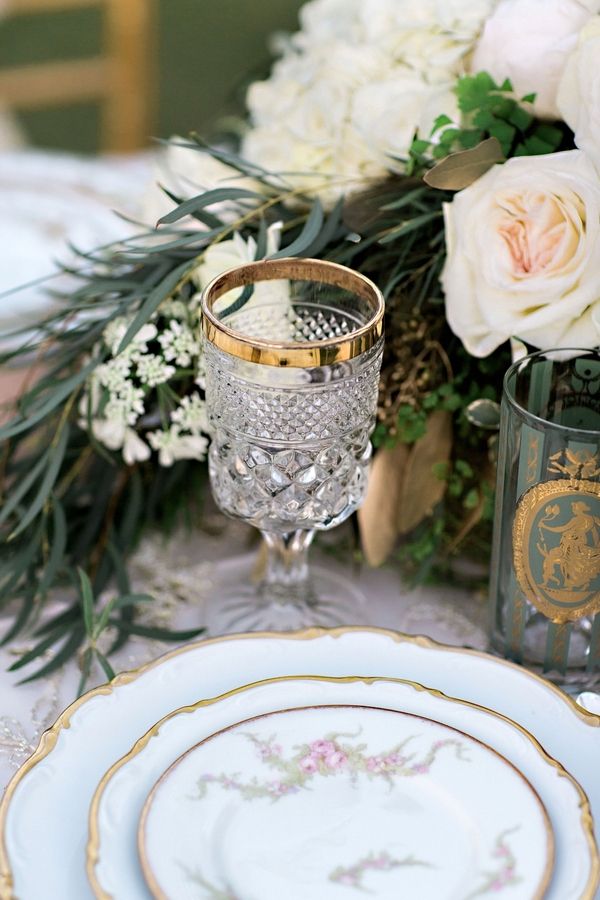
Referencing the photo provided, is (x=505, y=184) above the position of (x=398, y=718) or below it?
above

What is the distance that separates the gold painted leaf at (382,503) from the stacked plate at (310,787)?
0.16 metres

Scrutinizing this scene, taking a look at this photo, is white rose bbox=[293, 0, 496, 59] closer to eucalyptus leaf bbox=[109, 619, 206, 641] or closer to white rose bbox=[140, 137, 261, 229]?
white rose bbox=[140, 137, 261, 229]

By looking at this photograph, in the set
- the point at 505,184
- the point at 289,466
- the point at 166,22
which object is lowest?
the point at 166,22

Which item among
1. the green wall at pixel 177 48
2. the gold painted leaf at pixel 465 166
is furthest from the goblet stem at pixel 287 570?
the green wall at pixel 177 48

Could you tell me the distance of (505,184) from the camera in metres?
0.59

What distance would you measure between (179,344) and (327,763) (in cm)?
29

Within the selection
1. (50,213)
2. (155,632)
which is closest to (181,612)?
(155,632)

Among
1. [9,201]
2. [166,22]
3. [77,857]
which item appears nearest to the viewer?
[77,857]

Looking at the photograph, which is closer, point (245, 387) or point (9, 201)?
point (245, 387)

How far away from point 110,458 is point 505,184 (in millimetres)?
309

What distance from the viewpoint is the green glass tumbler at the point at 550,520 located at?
54 centimetres

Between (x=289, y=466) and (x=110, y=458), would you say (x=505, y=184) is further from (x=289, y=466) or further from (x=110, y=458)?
(x=110, y=458)

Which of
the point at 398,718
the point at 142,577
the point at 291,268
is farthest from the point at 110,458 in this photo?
the point at 398,718

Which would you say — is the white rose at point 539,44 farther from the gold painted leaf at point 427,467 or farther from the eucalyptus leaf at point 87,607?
the eucalyptus leaf at point 87,607
